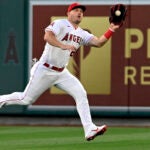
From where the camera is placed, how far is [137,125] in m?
A: 14.3

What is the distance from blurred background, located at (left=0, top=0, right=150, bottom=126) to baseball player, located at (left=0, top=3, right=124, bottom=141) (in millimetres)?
4273

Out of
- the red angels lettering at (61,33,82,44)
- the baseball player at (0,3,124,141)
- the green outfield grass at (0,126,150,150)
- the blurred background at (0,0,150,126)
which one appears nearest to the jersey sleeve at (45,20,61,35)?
the baseball player at (0,3,124,141)

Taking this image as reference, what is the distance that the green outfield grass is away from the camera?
32.8ft

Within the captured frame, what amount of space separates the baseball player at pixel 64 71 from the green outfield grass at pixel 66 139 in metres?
0.36

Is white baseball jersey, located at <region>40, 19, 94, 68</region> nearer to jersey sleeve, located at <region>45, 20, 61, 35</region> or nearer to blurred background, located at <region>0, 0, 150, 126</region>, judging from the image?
jersey sleeve, located at <region>45, 20, 61, 35</region>

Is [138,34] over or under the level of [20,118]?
over

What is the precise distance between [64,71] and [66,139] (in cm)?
139

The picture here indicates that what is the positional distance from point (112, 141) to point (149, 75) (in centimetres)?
387

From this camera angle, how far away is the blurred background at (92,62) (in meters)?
14.4

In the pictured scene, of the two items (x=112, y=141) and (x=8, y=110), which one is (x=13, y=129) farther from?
(x=112, y=141)

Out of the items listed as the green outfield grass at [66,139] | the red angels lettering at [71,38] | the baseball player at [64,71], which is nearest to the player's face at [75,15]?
the baseball player at [64,71]

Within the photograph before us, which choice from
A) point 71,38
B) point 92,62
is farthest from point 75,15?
point 92,62

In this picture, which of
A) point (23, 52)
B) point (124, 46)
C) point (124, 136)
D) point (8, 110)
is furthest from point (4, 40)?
point (124, 136)

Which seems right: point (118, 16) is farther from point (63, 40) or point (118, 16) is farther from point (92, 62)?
point (92, 62)
